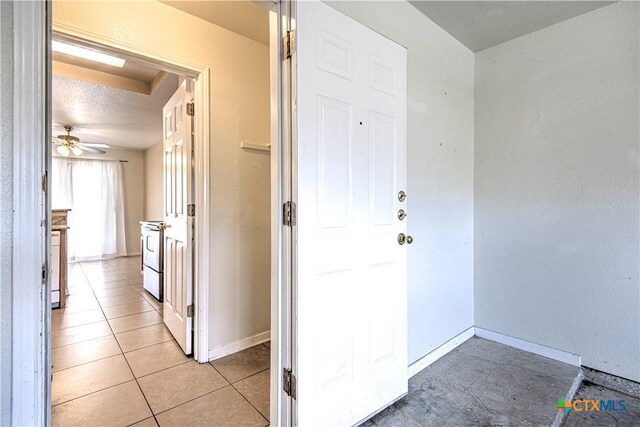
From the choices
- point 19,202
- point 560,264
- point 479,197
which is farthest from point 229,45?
point 560,264

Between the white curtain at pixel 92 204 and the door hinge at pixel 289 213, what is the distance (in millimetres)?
6607

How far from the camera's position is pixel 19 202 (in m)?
0.76

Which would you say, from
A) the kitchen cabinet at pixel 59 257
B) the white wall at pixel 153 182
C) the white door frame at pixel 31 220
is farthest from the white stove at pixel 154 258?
the white door frame at pixel 31 220

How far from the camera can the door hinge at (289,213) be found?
4.30ft

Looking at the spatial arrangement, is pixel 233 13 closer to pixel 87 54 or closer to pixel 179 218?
pixel 179 218

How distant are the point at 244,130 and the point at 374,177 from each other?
127 cm

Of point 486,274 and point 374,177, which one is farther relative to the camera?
point 486,274

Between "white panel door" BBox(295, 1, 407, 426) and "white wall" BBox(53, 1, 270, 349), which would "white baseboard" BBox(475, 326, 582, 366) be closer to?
"white panel door" BBox(295, 1, 407, 426)

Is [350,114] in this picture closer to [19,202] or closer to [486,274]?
[19,202]

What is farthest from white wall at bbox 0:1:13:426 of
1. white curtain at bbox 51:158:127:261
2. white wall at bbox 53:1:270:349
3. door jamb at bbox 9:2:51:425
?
white curtain at bbox 51:158:127:261

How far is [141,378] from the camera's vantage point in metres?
1.97

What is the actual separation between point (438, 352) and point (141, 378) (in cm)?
205

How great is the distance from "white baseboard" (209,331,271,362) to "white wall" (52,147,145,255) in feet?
18.7

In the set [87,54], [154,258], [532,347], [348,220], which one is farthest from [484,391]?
[87,54]
